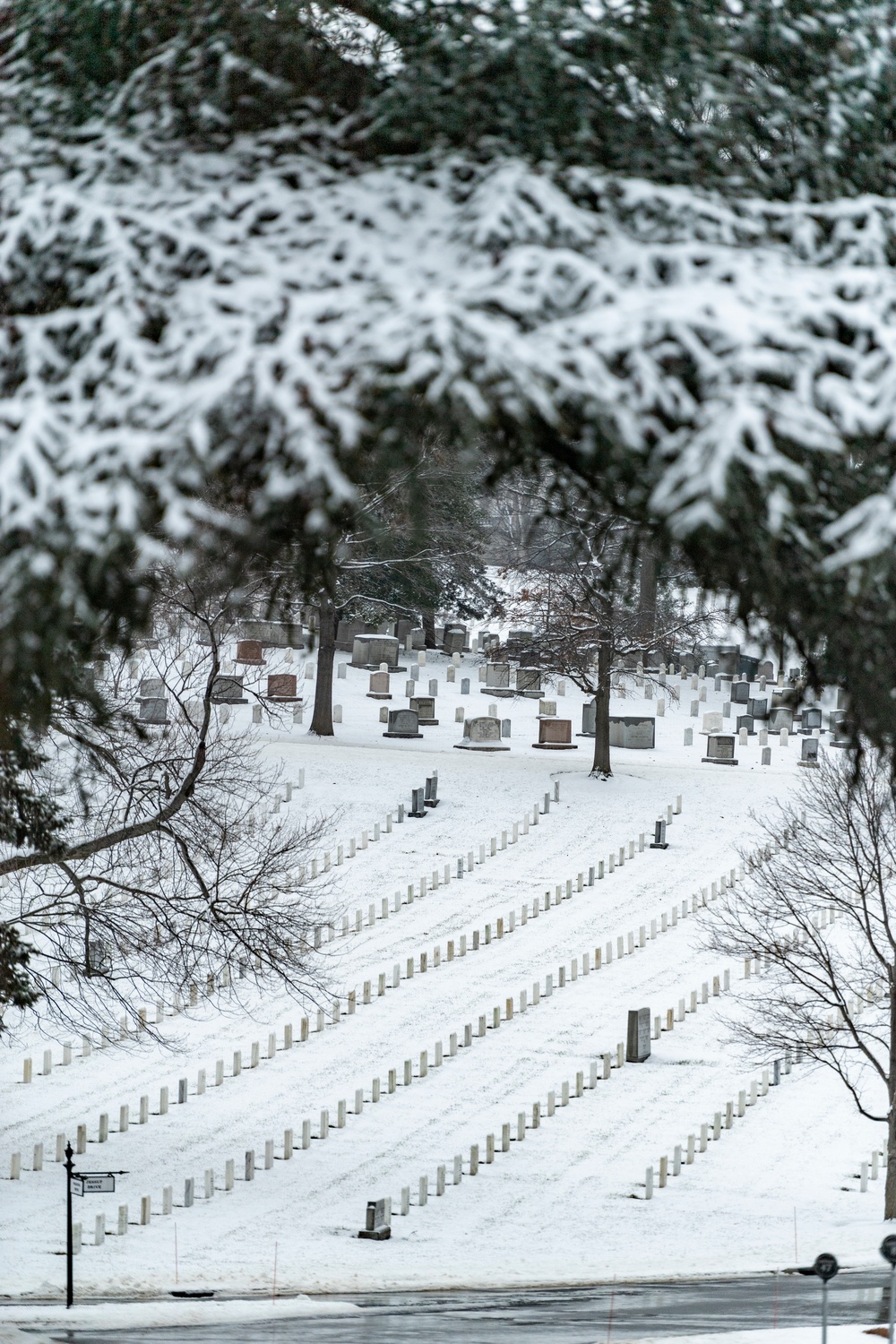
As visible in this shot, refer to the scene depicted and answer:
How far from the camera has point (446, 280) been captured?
11.1 feet

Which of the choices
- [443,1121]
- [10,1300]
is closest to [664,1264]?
A: [443,1121]

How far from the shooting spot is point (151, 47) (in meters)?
4.15

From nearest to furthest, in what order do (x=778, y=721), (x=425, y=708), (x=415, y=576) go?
(x=415, y=576) < (x=425, y=708) < (x=778, y=721)

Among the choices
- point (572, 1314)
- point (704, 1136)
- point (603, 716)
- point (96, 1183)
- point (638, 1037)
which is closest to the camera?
point (96, 1183)

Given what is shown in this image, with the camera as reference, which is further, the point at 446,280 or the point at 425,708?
the point at 425,708

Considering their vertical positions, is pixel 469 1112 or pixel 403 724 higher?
pixel 403 724

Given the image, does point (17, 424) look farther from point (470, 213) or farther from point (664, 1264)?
point (664, 1264)

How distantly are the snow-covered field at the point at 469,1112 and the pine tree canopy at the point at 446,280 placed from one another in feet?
46.1

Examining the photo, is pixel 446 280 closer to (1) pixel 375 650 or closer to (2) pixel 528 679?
(2) pixel 528 679

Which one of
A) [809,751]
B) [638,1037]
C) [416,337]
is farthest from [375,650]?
[416,337]

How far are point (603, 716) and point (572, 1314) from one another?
21.4m

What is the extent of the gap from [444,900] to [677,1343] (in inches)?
628

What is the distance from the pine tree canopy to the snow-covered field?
14.0 meters

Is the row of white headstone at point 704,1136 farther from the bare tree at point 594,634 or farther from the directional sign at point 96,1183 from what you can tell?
the bare tree at point 594,634
